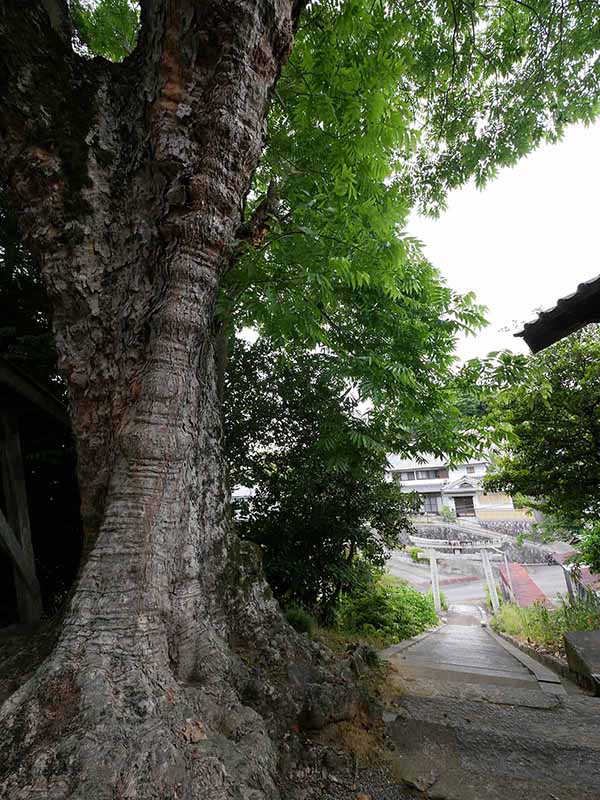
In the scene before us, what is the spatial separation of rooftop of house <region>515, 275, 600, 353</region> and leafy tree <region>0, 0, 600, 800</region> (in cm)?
128

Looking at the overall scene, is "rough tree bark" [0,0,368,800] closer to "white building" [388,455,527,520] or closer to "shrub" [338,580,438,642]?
"shrub" [338,580,438,642]

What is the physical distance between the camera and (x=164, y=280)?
Answer: 237 cm

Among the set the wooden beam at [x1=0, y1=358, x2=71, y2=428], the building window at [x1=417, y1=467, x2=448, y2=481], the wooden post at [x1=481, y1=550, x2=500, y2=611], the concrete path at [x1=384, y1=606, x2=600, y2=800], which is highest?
the wooden beam at [x1=0, y1=358, x2=71, y2=428]

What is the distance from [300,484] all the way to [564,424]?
14.7ft

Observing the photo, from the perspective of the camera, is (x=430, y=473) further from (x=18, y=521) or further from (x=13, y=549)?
(x=13, y=549)

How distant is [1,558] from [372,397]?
5480mm

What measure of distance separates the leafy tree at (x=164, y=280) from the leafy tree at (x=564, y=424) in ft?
14.0

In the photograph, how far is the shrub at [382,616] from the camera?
7.80 m

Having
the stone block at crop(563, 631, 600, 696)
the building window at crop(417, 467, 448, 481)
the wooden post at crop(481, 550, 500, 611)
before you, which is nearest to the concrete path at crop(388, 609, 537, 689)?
the stone block at crop(563, 631, 600, 696)

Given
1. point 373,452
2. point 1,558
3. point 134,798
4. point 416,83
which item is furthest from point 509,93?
point 1,558

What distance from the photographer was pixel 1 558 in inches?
205

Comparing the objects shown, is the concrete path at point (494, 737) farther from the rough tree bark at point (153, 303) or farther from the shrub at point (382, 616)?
the shrub at point (382, 616)

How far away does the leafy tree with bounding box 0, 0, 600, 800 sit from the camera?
1.61 m

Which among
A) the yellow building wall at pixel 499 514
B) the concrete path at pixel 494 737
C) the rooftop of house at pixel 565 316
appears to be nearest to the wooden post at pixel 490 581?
the concrete path at pixel 494 737
